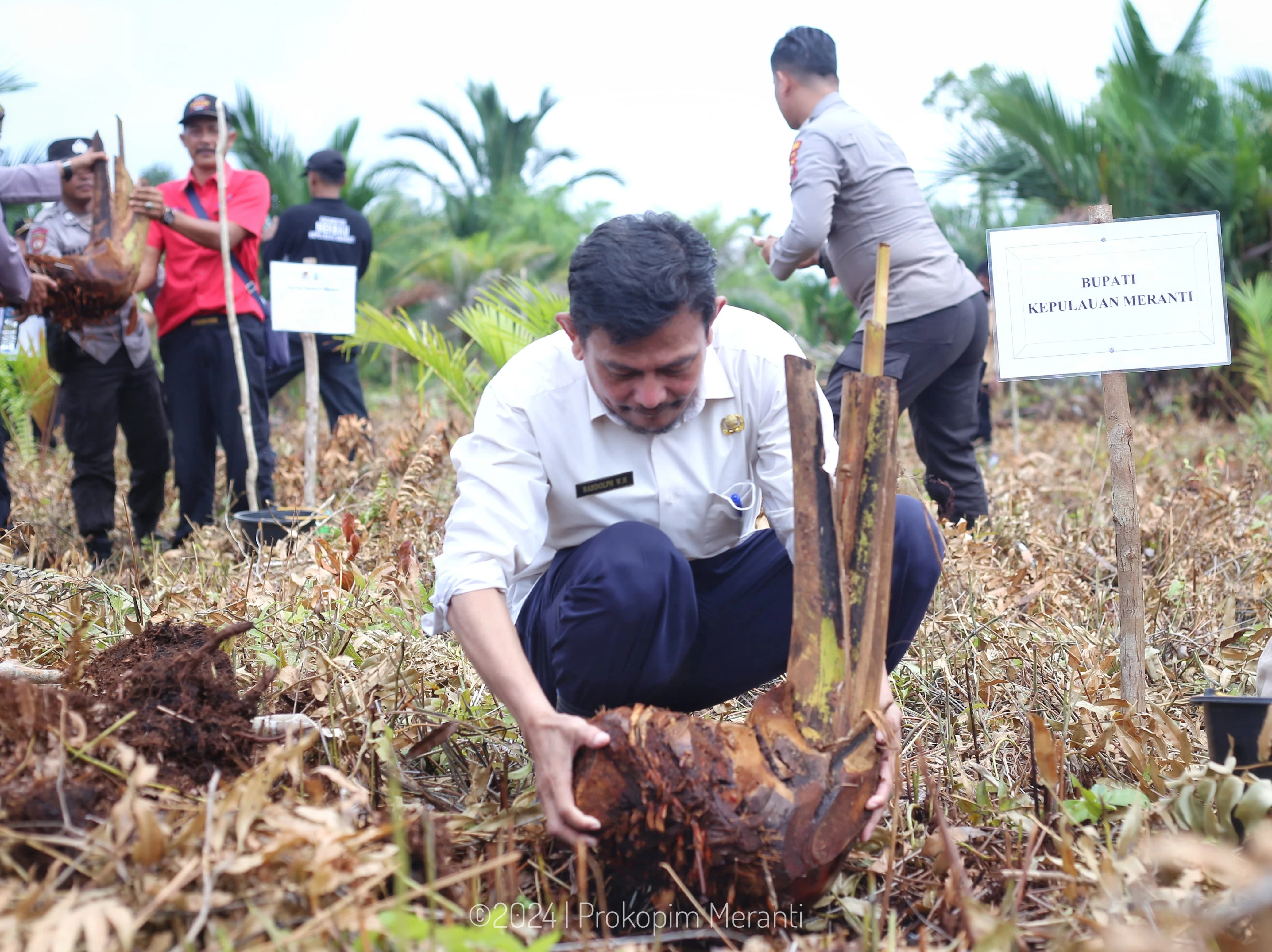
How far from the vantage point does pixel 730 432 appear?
218 cm

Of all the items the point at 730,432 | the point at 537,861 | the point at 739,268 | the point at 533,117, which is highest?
the point at 533,117

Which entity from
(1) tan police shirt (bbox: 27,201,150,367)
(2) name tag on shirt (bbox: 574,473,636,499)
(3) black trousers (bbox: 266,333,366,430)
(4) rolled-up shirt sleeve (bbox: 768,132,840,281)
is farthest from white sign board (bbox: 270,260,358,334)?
(2) name tag on shirt (bbox: 574,473,636,499)

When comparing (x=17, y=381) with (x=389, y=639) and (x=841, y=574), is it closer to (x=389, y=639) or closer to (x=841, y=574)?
(x=389, y=639)

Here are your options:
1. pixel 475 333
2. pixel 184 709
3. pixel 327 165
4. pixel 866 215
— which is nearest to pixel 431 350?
pixel 475 333

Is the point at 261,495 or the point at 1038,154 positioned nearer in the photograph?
the point at 261,495

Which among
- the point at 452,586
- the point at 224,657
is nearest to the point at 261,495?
the point at 224,657

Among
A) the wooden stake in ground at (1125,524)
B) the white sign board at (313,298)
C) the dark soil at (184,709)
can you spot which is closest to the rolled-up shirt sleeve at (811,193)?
the wooden stake in ground at (1125,524)

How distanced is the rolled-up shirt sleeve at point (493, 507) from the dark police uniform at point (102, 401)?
9.99ft

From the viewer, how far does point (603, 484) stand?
7.00 feet

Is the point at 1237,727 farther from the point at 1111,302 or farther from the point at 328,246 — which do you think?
the point at 328,246

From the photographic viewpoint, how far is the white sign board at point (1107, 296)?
90.7 inches

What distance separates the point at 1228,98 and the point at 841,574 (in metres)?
11.2

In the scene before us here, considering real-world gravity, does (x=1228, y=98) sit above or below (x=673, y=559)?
above

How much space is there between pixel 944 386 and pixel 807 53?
1352 millimetres
